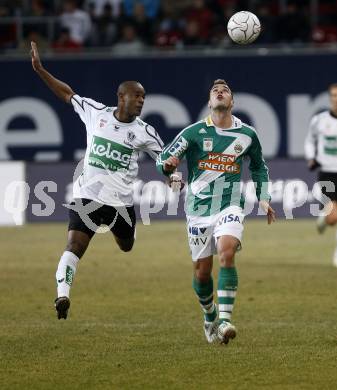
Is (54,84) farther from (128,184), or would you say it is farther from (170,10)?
(170,10)

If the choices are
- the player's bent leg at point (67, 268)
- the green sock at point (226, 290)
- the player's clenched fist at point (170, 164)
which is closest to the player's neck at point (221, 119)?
the player's clenched fist at point (170, 164)

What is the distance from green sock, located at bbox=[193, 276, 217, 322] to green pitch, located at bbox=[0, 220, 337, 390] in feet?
1.02

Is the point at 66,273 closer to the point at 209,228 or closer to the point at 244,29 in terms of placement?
the point at 209,228

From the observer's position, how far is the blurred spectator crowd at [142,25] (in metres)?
23.6

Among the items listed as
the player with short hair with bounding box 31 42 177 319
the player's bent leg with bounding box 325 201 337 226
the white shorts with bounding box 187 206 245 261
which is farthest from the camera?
the player's bent leg with bounding box 325 201 337 226

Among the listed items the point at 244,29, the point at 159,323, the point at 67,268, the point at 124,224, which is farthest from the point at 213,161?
the point at 159,323

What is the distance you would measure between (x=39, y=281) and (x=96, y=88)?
9.99 m

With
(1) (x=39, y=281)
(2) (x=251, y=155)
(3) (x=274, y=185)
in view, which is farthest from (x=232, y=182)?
(3) (x=274, y=185)

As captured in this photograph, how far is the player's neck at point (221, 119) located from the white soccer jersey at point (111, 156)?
3.37 feet

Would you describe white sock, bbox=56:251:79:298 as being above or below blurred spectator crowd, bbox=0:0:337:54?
below

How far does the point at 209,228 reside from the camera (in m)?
9.80

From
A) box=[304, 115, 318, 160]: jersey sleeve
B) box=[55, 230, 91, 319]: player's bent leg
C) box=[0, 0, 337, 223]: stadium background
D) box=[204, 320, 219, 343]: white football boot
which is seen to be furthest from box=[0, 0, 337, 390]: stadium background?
box=[204, 320, 219, 343]: white football boot

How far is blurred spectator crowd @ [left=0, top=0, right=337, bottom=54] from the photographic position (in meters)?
23.6

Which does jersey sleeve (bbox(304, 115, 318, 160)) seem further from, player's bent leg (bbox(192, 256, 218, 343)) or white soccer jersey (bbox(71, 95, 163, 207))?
player's bent leg (bbox(192, 256, 218, 343))
